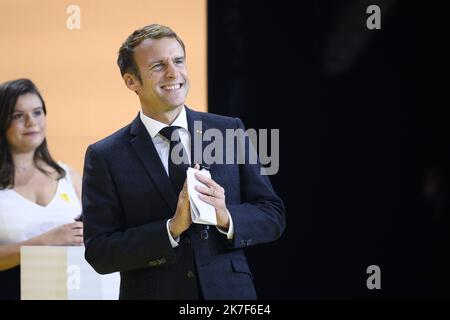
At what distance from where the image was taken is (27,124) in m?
3.42

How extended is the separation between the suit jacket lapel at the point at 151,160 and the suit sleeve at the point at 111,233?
0.11 meters

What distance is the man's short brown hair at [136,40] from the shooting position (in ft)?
8.16

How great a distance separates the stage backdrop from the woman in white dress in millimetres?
60

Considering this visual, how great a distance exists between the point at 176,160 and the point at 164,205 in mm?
156

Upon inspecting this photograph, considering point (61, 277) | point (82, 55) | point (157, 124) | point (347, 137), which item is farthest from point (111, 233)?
point (347, 137)

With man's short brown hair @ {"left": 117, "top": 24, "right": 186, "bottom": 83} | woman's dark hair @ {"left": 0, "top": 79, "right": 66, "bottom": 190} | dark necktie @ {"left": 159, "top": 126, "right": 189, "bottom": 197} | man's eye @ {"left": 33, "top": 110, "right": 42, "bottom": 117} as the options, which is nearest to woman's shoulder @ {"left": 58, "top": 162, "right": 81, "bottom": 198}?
woman's dark hair @ {"left": 0, "top": 79, "right": 66, "bottom": 190}

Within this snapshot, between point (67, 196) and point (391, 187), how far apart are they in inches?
58.7

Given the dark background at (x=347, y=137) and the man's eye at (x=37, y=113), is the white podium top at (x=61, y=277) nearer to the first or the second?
the man's eye at (x=37, y=113)

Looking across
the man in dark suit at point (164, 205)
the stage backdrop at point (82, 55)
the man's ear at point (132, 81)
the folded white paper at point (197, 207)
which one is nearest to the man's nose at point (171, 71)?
the man in dark suit at point (164, 205)

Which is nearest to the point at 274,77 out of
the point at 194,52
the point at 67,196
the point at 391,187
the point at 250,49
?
the point at 250,49

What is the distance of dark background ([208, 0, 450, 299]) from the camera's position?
356cm

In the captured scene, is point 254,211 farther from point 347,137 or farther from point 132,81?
point 347,137
